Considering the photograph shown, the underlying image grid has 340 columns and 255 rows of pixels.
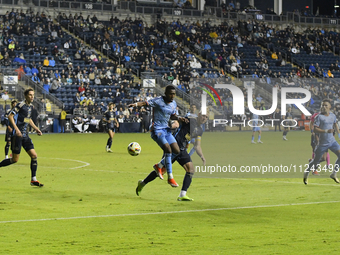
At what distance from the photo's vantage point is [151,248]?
7.18 meters

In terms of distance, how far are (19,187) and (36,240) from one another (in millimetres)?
6277

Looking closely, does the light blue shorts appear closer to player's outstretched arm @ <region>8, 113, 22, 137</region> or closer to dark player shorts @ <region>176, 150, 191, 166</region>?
dark player shorts @ <region>176, 150, 191, 166</region>

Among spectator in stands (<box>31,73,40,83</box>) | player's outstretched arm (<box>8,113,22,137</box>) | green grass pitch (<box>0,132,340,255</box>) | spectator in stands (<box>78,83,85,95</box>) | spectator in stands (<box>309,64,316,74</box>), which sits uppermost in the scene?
spectator in stands (<box>309,64,316,74</box>)

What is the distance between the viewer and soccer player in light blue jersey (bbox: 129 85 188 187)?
1164cm

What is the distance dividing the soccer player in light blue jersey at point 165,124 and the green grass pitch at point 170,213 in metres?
0.81

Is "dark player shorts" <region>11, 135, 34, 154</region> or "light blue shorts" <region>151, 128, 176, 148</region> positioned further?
"dark player shorts" <region>11, 135, 34, 154</region>

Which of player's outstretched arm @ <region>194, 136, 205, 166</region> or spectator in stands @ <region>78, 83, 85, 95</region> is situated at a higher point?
spectator in stands @ <region>78, 83, 85, 95</region>

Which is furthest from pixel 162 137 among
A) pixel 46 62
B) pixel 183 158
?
pixel 46 62

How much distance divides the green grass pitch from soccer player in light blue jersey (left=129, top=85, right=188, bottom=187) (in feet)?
2.66

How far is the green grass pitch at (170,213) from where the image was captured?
736 centimetres

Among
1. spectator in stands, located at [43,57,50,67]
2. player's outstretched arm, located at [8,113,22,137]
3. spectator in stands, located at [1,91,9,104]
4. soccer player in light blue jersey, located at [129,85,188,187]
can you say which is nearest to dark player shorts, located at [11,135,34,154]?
player's outstretched arm, located at [8,113,22,137]

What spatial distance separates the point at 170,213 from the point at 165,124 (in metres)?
2.46

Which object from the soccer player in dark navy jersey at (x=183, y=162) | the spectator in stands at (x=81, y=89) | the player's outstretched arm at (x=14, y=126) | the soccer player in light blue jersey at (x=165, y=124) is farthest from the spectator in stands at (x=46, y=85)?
the soccer player in light blue jersey at (x=165, y=124)

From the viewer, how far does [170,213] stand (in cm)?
998
